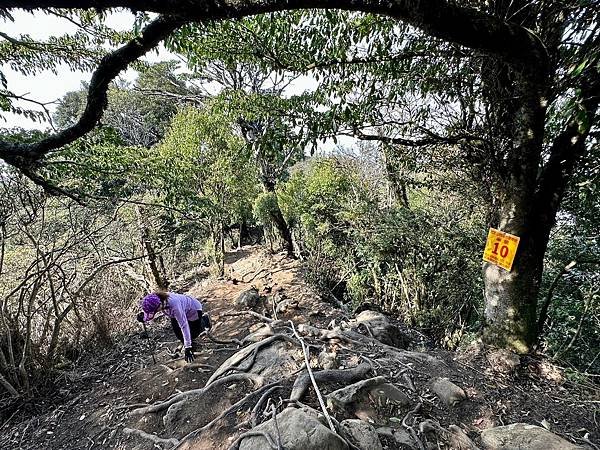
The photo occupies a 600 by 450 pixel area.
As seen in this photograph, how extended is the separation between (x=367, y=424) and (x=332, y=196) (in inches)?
203

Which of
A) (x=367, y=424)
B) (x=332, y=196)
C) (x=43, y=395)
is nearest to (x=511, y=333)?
(x=367, y=424)

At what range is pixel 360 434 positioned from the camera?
6.53ft

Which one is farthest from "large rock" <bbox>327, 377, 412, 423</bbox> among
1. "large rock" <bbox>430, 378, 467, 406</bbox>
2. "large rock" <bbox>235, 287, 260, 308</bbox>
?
"large rock" <bbox>235, 287, 260, 308</bbox>

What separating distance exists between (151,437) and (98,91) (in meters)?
2.72

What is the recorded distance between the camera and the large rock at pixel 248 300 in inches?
229

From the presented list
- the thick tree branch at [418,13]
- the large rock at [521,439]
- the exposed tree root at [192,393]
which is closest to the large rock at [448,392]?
the large rock at [521,439]

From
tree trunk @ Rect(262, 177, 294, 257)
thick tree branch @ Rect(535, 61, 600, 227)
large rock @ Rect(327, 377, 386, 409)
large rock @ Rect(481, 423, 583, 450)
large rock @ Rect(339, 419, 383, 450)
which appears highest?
thick tree branch @ Rect(535, 61, 600, 227)

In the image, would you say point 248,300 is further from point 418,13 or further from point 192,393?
point 418,13

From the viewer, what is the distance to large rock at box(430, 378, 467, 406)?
101 inches

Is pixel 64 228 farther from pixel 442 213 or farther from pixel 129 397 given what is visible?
pixel 442 213

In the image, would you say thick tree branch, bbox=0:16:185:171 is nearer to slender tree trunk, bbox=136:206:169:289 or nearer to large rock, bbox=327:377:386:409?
large rock, bbox=327:377:386:409

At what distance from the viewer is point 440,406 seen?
8.29 ft

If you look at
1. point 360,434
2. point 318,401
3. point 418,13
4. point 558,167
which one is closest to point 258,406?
point 318,401

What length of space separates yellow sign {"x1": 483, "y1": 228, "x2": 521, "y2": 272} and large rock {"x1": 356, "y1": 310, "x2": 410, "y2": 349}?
152 cm
